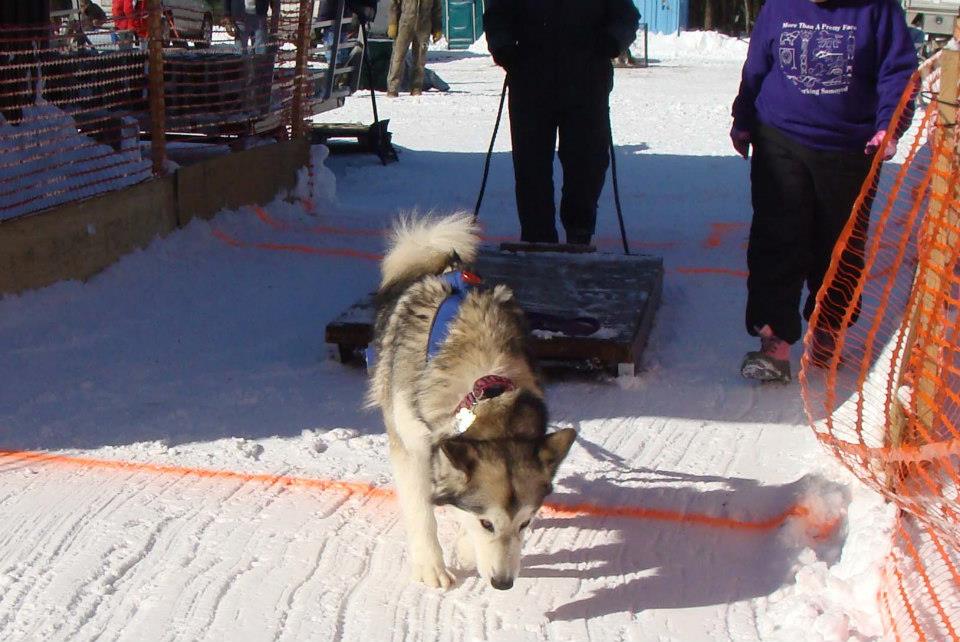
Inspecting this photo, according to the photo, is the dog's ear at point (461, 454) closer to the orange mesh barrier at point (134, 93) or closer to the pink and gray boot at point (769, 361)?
the pink and gray boot at point (769, 361)

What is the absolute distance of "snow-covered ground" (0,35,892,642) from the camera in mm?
3033

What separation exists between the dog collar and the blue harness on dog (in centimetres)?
29

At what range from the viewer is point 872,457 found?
3465mm

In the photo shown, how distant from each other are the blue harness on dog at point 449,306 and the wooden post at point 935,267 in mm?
1348

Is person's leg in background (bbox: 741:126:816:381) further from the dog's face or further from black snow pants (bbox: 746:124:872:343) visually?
the dog's face

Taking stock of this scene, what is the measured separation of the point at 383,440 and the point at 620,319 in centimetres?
145

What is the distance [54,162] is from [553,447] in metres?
4.49

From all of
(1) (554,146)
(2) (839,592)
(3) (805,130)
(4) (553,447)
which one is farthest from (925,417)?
(1) (554,146)

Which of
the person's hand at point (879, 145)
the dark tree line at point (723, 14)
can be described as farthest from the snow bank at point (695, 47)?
the person's hand at point (879, 145)

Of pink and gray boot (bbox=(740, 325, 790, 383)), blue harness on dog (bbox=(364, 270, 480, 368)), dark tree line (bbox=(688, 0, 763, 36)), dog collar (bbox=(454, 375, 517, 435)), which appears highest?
dark tree line (bbox=(688, 0, 763, 36))

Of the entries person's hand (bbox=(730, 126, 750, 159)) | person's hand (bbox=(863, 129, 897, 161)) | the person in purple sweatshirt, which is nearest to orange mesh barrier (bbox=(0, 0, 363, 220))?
person's hand (bbox=(730, 126, 750, 159))

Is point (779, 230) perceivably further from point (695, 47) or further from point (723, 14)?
point (723, 14)

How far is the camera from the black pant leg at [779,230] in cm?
464

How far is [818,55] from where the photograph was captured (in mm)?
4410
